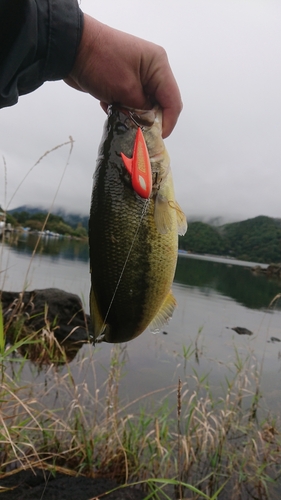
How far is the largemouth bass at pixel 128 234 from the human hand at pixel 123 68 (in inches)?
5.0

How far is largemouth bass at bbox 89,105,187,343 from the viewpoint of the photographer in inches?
68.5

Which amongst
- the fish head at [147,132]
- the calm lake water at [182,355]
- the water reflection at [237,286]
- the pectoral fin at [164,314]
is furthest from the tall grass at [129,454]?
the water reflection at [237,286]

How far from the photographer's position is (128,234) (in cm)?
177

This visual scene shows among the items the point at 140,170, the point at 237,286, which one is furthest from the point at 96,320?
the point at 237,286

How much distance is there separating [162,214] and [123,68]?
0.84m

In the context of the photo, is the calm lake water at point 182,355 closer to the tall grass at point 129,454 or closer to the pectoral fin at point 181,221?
the tall grass at point 129,454

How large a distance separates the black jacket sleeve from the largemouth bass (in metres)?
0.41

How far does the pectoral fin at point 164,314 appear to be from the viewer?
1987mm

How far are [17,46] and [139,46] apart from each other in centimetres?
64

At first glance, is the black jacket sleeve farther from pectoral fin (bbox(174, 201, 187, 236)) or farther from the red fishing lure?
pectoral fin (bbox(174, 201, 187, 236))

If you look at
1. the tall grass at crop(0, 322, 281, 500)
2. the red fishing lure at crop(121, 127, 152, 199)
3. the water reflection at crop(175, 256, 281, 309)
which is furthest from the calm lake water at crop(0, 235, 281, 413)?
the water reflection at crop(175, 256, 281, 309)

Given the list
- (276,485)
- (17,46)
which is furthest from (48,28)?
(276,485)

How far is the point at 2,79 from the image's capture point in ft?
5.51

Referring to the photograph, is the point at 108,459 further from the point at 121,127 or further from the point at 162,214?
the point at 121,127
